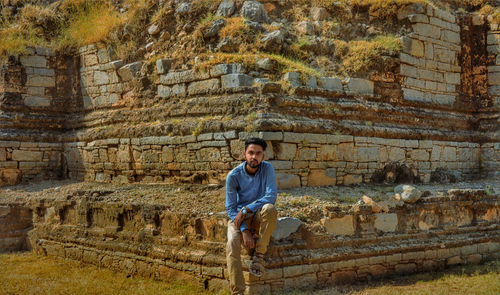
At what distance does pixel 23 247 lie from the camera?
9125mm

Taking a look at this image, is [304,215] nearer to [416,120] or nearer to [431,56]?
[416,120]

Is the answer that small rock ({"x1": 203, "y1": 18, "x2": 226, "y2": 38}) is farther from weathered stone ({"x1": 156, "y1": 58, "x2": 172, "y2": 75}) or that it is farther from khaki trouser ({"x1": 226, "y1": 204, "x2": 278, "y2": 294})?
khaki trouser ({"x1": 226, "y1": 204, "x2": 278, "y2": 294})

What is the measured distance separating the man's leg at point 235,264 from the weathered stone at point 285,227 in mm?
708

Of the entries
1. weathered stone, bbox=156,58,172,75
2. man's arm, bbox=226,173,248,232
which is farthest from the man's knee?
weathered stone, bbox=156,58,172,75

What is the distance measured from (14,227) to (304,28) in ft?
23.5

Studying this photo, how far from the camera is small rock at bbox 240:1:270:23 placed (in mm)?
8820

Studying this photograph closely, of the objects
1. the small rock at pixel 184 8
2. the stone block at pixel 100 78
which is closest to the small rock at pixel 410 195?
the small rock at pixel 184 8

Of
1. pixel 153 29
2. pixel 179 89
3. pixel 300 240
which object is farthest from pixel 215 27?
pixel 300 240

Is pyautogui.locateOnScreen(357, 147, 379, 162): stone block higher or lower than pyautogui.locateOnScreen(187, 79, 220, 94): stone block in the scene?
lower

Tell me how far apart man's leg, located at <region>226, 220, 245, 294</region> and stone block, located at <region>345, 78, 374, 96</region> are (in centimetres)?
435

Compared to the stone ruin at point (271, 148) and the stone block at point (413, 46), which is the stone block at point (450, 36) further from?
the stone block at point (413, 46)

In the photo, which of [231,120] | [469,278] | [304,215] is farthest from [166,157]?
[469,278]

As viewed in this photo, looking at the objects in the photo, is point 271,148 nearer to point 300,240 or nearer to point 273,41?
point 300,240

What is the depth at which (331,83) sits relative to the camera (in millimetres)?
8406
